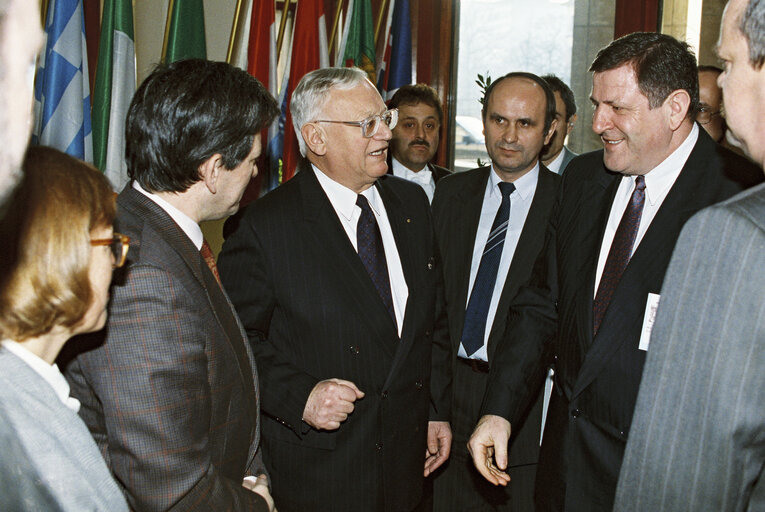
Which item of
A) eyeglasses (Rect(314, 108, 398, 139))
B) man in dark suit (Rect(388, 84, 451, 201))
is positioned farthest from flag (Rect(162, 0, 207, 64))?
eyeglasses (Rect(314, 108, 398, 139))

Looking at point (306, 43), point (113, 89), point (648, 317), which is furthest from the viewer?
point (306, 43)

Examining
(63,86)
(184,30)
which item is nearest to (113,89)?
(63,86)

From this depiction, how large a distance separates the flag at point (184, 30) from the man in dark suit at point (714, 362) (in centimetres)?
316

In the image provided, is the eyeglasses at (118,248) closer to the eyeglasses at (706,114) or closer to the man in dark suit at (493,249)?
the man in dark suit at (493,249)

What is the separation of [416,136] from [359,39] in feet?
2.79

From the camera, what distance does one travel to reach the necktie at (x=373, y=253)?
7.14ft

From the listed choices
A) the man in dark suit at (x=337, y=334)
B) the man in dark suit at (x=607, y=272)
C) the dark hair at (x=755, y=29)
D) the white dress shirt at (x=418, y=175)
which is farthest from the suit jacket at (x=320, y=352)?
the white dress shirt at (x=418, y=175)

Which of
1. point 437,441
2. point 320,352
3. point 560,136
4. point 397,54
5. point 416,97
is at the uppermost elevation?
point 397,54

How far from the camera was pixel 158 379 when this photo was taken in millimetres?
1234

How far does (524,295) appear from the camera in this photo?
87.0 inches

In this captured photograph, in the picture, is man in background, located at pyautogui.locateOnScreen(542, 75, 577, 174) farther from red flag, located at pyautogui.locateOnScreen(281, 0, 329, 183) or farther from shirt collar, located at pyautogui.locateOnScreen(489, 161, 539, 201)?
red flag, located at pyautogui.locateOnScreen(281, 0, 329, 183)

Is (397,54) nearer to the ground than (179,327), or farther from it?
farther from it

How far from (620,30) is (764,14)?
5.17 m

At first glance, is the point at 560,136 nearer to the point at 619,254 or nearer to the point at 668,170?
the point at 668,170
